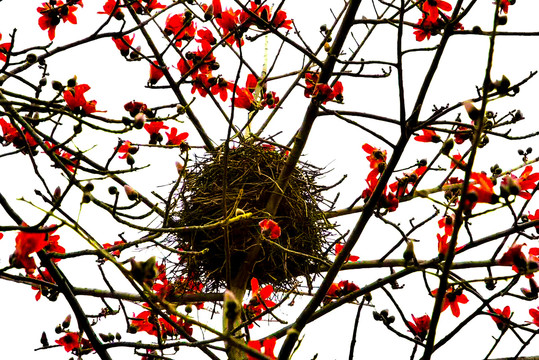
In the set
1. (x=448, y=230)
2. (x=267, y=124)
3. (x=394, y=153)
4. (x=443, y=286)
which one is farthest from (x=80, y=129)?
(x=267, y=124)

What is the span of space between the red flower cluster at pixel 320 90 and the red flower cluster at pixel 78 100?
941 mm

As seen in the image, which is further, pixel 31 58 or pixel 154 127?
pixel 154 127

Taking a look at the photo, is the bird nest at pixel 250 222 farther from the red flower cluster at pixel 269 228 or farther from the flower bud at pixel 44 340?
the flower bud at pixel 44 340

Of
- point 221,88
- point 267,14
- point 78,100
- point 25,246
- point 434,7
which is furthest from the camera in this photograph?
point 221,88

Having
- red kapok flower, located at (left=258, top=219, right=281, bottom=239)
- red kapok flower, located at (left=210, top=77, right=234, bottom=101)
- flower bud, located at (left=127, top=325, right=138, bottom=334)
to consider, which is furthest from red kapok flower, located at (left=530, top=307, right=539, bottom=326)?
red kapok flower, located at (left=210, top=77, right=234, bottom=101)

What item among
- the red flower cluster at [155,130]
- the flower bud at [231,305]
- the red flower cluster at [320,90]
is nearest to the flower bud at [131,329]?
the red flower cluster at [155,130]

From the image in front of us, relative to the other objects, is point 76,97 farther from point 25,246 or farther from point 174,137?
point 174,137

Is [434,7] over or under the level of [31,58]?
over

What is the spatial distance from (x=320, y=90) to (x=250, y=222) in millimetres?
712

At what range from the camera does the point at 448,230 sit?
2293mm

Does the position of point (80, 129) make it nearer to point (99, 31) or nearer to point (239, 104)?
point (99, 31)

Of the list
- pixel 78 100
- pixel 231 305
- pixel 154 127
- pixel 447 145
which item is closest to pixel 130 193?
pixel 78 100

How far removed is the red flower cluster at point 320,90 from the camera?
2.51 metres

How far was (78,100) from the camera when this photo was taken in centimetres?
205
